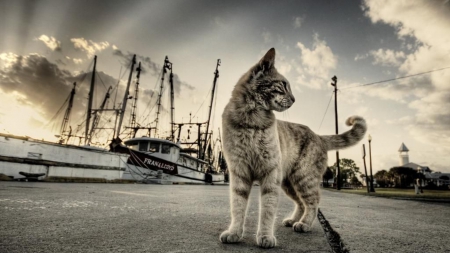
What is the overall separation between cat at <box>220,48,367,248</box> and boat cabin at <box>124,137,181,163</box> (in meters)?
17.0

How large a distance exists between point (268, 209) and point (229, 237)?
0.43 metres

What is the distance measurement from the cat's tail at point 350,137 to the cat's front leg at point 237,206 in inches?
64.0

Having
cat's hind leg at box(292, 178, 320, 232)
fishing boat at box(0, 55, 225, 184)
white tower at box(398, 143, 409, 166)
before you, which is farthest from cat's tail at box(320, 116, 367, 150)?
white tower at box(398, 143, 409, 166)

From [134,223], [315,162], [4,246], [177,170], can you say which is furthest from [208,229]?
[177,170]

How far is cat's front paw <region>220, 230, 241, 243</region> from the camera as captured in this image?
1482 mm

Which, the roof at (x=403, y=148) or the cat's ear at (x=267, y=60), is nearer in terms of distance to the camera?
the cat's ear at (x=267, y=60)

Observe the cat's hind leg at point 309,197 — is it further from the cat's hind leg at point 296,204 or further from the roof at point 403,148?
the roof at point 403,148

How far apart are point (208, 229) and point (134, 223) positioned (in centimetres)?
59

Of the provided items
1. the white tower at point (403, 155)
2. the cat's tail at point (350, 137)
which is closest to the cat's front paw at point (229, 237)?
the cat's tail at point (350, 137)

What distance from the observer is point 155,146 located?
18953mm

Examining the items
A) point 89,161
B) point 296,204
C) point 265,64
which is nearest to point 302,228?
point 296,204

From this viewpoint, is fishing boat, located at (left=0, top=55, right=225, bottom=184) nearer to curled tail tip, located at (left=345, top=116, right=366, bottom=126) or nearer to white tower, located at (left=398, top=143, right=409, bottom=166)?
curled tail tip, located at (left=345, top=116, right=366, bottom=126)

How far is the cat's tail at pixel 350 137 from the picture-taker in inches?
122

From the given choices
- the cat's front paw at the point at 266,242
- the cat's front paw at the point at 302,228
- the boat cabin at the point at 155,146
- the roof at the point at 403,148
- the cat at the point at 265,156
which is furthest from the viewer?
the roof at the point at 403,148
